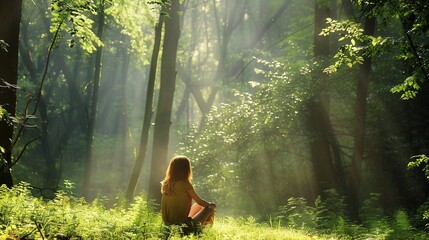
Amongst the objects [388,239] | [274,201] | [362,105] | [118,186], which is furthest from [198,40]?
[388,239]

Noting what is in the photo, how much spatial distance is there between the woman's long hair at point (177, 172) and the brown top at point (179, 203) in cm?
7

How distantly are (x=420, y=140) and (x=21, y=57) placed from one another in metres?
24.4

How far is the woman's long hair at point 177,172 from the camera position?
7934 mm

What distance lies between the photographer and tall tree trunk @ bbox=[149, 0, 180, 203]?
13.0 m

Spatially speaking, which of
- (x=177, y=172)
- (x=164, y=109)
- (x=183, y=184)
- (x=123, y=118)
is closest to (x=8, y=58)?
(x=177, y=172)

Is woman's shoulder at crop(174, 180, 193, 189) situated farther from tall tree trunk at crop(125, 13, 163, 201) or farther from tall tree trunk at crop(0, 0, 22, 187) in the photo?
tall tree trunk at crop(125, 13, 163, 201)

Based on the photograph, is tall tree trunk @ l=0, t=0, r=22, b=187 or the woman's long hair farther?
tall tree trunk @ l=0, t=0, r=22, b=187

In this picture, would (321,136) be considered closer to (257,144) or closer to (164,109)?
(257,144)

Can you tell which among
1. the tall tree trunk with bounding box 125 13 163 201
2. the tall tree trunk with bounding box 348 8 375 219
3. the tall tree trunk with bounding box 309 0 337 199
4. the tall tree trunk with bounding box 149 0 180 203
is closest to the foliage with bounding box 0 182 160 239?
the tall tree trunk with bounding box 149 0 180 203

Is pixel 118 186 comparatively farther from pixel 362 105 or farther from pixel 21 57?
pixel 362 105

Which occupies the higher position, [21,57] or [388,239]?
[21,57]

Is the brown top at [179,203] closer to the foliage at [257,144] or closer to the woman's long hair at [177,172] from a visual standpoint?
the woman's long hair at [177,172]

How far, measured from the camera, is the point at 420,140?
14656 mm

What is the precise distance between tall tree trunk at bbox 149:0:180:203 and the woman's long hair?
4.84 meters
